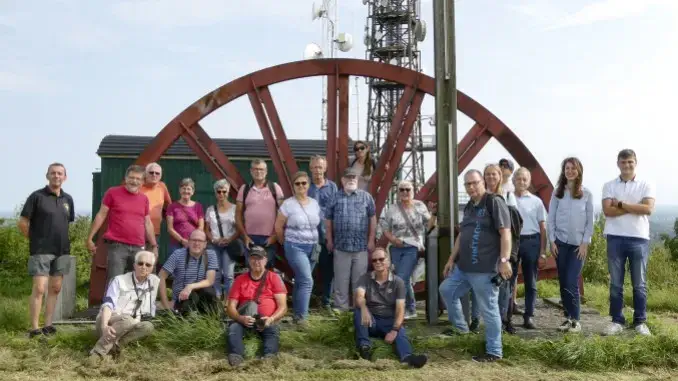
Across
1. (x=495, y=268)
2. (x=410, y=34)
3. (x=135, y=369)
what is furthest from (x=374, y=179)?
(x=410, y=34)

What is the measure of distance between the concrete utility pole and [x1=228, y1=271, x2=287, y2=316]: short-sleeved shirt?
1752 mm

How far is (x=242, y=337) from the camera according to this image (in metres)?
5.57

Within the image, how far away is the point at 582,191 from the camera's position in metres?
6.19

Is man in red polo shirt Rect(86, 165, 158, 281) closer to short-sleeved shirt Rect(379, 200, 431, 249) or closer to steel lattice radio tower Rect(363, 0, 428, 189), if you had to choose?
short-sleeved shirt Rect(379, 200, 431, 249)

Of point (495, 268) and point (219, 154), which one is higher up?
point (219, 154)

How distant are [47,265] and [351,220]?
2.77 metres

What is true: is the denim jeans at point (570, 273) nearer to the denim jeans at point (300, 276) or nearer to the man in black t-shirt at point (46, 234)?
the denim jeans at point (300, 276)

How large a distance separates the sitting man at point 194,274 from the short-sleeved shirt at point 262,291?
0.54m

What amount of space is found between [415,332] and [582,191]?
6.45ft

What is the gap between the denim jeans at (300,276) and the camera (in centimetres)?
645

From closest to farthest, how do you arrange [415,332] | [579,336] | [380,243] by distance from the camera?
[579,336], [415,332], [380,243]

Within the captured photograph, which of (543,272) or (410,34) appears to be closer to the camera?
(543,272)

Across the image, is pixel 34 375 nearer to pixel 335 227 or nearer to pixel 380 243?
pixel 335 227

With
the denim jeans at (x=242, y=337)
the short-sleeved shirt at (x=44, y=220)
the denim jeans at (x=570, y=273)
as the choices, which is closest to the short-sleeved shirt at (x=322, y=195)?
the denim jeans at (x=242, y=337)
